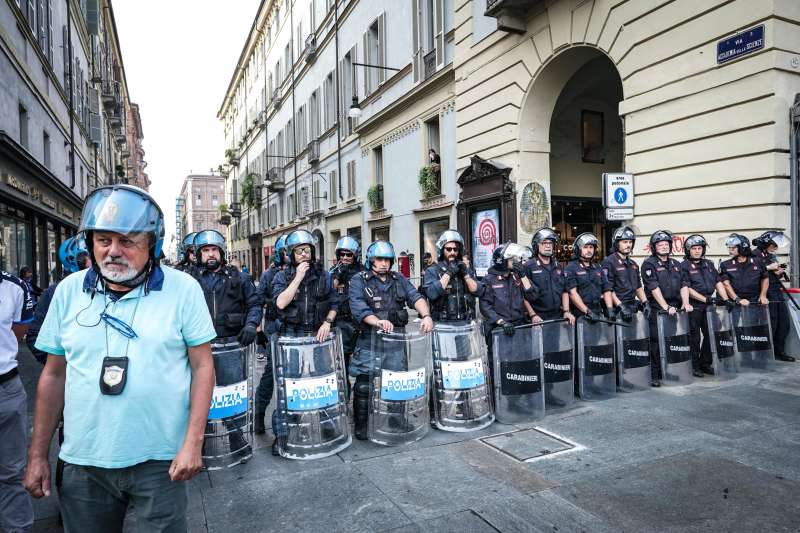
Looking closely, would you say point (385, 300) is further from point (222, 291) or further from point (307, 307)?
point (222, 291)

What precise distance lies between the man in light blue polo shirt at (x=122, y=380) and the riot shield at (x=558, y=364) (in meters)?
4.31

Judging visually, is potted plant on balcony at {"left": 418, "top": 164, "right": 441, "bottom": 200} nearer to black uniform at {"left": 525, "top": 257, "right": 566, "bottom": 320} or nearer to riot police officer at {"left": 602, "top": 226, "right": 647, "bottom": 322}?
riot police officer at {"left": 602, "top": 226, "right": 647, "bottom": 322}

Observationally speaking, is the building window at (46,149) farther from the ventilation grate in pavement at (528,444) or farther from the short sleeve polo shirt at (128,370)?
the short sleeve polo shirt at (128,370)

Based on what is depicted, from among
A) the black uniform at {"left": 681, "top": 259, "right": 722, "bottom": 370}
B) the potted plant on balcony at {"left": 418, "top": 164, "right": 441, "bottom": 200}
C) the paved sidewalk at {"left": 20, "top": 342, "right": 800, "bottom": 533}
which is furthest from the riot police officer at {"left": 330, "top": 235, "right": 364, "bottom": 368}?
the potted plant on balcony at {"left": 418, "top": 164, "right": 441, "bottom": 200}

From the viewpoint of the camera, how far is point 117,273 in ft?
6.68

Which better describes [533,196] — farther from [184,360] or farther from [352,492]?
[184,360]

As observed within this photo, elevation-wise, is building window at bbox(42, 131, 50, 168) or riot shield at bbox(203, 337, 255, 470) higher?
building window at bbox(42, 131, 50, 168)

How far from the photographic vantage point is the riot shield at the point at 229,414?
445 cm

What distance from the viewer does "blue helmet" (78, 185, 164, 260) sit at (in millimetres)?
2025

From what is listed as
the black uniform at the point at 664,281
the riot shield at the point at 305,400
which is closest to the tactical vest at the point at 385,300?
the riot shield at the point at 305,400

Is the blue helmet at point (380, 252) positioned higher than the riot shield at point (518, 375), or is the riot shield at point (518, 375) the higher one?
the blue helmet at point (380, 252)

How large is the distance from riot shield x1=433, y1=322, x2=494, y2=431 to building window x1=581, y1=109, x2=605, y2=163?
1109 centimetres

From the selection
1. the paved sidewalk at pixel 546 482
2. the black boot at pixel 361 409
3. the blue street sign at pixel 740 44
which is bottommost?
the paved sidewalk at pixel 546 482

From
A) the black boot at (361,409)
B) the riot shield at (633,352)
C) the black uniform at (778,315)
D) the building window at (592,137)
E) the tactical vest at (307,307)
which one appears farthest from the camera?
the building window at (592,137)
